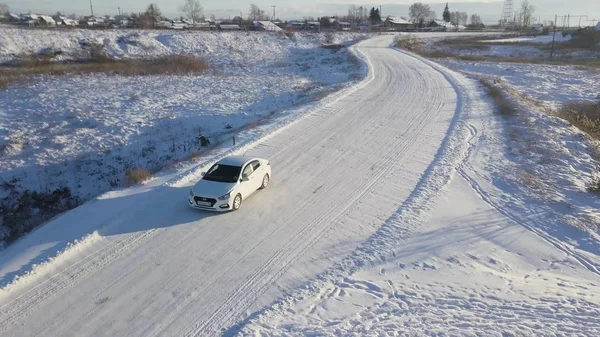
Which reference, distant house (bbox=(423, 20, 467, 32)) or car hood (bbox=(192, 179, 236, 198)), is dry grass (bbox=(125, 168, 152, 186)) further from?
distant house (bbox=(423, 20, 467, 32))

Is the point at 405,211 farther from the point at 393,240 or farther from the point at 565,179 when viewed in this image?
the point at 565,179

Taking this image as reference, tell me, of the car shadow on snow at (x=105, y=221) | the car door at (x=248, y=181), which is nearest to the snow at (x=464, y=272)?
the car door at (x=248, y=181)

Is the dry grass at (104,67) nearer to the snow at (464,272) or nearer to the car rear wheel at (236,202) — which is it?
the car rear wheel at (236,202)

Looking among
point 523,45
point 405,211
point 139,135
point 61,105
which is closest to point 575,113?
point 405,211

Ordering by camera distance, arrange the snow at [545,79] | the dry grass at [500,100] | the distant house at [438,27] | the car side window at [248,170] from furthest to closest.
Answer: the distant house at [438,27]
the snow at [545,79]
the dry grass at [500,100]
the car side window at [248,170]

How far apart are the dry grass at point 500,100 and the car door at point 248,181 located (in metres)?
17.3

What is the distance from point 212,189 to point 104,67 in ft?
114

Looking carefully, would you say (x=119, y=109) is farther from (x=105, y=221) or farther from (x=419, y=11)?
(x=419, y=11)

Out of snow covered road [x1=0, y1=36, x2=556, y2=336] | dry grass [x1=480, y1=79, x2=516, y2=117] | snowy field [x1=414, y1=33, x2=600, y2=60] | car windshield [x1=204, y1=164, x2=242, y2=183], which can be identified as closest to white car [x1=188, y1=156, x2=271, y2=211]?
car windshield [x1=204, y1=164, x2=242, y2=183]

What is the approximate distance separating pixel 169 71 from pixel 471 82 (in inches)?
1048

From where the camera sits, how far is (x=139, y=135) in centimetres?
2473

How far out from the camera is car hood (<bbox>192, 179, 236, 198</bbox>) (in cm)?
1400

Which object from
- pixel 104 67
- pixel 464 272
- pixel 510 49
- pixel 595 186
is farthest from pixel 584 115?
pixel 510 49

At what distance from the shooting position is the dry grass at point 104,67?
38469 mm
